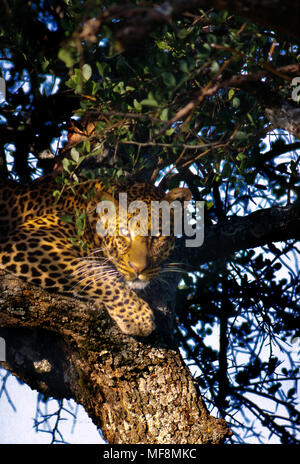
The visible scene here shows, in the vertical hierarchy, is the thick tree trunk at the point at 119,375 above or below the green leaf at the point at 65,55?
below

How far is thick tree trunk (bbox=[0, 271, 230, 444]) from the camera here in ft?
11.4

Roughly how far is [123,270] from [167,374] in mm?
1079

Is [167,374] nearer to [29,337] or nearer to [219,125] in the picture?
[29,337]

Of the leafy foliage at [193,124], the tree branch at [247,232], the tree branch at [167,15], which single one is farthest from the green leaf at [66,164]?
the tree branch at [247,232]

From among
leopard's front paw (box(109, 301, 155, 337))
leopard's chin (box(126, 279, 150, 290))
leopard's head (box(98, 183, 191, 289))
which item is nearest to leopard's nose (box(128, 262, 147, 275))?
leopard's head (box(98, 183, 191, 289))

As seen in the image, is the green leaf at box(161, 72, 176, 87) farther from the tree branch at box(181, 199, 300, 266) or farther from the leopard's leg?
the tree branch at box(181, 199, 300, 266)

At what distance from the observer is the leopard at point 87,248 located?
4062 mm

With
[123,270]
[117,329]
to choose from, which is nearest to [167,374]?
[117,329]

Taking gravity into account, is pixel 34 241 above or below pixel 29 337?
above

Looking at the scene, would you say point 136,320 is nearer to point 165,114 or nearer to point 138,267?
point 138,267

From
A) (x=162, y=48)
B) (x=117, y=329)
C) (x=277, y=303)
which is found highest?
(x=162, y=48)

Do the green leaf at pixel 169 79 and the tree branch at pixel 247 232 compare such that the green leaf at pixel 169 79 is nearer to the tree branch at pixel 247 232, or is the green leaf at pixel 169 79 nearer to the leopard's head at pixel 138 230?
the leopard's head at pixel 138 230
